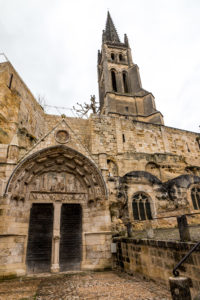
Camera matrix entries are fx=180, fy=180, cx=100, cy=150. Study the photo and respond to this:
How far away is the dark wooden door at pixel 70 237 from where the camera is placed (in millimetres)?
7797

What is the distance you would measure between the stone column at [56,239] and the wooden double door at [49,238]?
0.50 feet

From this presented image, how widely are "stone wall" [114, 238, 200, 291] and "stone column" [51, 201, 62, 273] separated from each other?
2.56 metres

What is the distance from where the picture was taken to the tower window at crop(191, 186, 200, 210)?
40.6 feet

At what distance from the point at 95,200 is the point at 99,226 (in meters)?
1.15

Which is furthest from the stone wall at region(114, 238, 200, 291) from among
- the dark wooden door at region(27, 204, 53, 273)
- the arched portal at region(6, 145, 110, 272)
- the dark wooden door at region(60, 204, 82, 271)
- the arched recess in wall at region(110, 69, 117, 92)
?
the arched recess in wall at region(110, 69, 117, 92)

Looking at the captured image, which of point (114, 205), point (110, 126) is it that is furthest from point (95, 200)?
point (110, 126)

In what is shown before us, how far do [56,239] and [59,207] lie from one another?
136cm

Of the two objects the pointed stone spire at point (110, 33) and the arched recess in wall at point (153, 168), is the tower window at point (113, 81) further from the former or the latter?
the arched recess in wall at point (153, 168)

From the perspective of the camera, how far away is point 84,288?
542cm

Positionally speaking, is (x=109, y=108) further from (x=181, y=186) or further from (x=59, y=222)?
(x=59, y=222)

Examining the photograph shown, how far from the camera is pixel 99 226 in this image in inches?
321

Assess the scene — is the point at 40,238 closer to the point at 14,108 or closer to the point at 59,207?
the point at 59,207

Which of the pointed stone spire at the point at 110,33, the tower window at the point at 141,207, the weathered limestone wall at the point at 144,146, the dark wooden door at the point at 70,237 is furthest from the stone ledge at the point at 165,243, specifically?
the pointed stone spire at the point at 110,33

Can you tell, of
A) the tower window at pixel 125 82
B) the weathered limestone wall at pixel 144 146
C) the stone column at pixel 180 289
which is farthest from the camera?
the tower window at pixel 125 82
